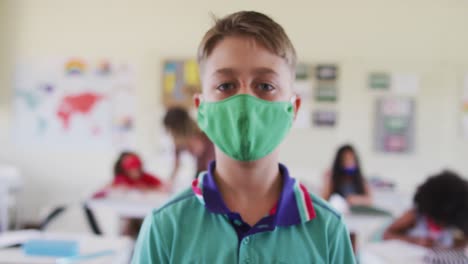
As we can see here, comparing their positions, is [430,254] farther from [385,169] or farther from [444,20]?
[444,20]

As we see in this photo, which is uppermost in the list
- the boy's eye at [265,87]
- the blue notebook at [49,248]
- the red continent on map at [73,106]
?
the boy's eye at [265,87]

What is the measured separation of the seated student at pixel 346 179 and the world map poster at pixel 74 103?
187 cm

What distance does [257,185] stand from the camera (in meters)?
0.62

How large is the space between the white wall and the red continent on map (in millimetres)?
330

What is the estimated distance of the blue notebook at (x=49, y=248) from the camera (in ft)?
4.58

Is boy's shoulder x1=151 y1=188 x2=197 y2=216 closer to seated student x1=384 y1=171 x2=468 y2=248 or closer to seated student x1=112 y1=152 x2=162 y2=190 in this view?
seated student x1=384 y1=171 x2=468 y2=248

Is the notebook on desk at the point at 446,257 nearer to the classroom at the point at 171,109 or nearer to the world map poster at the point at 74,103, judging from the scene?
the classroom at the point at 171,109

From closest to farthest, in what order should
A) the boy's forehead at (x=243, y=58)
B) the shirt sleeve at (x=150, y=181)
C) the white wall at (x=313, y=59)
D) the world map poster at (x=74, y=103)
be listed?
the boy's forehead at (x=243, y=58) → the shirt sleeve at (x=150, y=181) → the white wall at (x=313, y=59) → the world map poster at (x=74, y=103)

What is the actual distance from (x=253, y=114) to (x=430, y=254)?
120 centimetres

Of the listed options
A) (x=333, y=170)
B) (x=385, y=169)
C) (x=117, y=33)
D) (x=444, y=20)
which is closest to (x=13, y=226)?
(x=117, y=33)

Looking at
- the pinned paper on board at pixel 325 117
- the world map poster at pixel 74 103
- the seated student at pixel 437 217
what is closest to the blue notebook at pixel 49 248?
the seated student at pixel 437 217

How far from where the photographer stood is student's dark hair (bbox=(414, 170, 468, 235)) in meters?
1.79

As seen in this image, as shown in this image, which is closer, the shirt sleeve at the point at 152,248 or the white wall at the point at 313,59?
the shirt sleeve at the point at 152,248

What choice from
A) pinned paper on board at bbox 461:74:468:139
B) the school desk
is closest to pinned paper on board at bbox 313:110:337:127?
pinned paper on board at bbox 461:74:468:139
